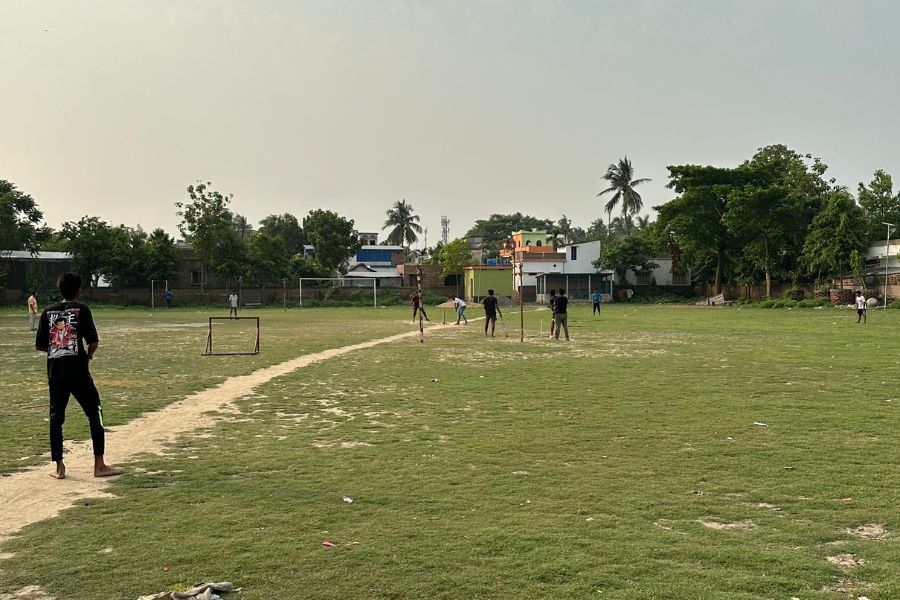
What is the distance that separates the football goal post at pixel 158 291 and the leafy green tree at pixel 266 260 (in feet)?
26.1

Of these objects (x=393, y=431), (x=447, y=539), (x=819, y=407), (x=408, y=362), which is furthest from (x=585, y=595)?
(x=408, y=362)

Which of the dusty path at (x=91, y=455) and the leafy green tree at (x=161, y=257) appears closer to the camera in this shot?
the dusty path at (x=91, y=455)

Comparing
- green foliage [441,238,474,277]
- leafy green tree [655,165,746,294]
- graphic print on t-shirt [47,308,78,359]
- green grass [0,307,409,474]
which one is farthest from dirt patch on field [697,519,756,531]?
green foliage [441,238,474,277]

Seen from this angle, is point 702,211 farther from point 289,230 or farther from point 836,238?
point 289,230

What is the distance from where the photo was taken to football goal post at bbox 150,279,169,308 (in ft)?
221

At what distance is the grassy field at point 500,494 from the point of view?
5.08 m

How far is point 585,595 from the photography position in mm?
4734

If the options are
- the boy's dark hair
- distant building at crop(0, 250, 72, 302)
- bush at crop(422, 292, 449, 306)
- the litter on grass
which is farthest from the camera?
bush at crop(422, 292, 449, 306)

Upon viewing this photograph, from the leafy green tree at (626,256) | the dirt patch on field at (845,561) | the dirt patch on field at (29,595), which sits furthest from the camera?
the leafy green tree at (626,256)

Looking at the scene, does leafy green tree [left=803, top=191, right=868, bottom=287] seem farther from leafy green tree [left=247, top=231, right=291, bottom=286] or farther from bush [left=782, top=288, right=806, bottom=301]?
leafy green tree [left=247, top=231, right=291, bottom=286]

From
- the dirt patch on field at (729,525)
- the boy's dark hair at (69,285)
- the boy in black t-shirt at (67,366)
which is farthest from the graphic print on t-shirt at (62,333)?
the dirt patch on field at (729,525)

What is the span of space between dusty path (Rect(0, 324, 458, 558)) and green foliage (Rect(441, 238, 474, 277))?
66.6m

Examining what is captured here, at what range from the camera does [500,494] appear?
23.4ft

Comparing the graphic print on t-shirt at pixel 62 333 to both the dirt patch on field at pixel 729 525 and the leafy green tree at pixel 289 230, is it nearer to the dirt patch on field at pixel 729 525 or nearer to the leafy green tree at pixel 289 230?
the dirt patch on field at pixel 729 525
